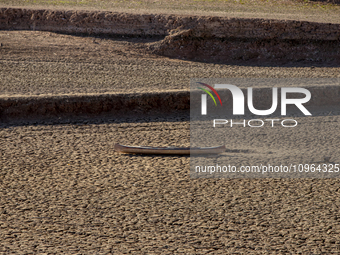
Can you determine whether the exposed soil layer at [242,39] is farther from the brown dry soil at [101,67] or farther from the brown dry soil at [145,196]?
the brown dry soil at [145,196]

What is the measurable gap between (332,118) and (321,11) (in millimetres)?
7646

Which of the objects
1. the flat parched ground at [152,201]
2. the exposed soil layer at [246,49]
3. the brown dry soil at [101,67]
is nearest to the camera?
the flat parched ground at [152,201]

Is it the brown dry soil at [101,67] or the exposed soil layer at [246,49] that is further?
the exposed soil layer at [246,49]

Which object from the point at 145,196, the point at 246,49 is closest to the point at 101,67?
the point at 246,49

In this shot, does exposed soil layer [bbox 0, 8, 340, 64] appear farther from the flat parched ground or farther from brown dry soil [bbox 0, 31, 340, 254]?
the flat parched ground

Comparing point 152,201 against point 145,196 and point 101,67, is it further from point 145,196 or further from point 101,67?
point 101,67

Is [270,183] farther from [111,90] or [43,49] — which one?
[43,49]

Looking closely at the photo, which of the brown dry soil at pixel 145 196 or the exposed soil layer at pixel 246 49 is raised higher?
the exposed soil layer at pixel 246 49

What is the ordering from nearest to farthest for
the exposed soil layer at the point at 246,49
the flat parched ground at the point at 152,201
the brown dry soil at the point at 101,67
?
the flat parched ground at the point at 152,201
the brown dry soil at the point at 101,67
the exposed soil layer at the point at 246,49

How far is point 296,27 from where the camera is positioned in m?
9.05

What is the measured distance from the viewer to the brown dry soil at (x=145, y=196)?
2711 millimetres

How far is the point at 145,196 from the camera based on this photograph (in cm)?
332

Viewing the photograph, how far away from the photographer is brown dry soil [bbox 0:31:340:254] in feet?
8.89

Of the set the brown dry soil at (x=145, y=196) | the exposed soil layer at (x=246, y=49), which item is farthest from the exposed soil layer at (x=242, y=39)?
the brown dry soil at (x=145, y=196)
